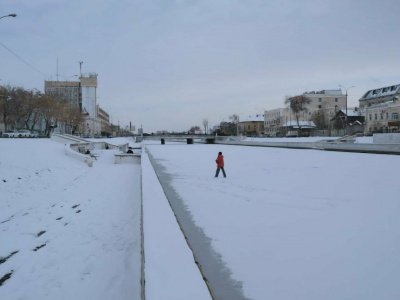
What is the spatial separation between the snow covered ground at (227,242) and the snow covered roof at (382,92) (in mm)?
96147

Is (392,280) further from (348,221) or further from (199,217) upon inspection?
(199,217)

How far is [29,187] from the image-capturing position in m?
18.6

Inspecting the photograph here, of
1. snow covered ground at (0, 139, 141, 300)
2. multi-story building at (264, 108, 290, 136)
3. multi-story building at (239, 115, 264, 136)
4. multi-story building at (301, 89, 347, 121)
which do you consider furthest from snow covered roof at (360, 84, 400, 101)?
snow covered ground at (0, 139, 141, 300)

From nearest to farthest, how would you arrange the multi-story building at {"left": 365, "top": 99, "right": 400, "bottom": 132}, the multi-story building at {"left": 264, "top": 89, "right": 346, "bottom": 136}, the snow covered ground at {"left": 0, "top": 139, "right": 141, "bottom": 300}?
the snow covered ground at {"left": 0, "top": 139, "right": 141, "bottom": 300}, the multi-story building at {"left": 365, "top": 99, "right": 400, "bottom": 132}, the multi-story building at {"left": 264, "top": 89, "right": 346, "bottom": 136}

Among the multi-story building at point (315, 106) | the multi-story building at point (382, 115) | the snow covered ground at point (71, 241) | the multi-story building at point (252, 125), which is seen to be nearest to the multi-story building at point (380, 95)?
the multi-story building at point (315, 106)

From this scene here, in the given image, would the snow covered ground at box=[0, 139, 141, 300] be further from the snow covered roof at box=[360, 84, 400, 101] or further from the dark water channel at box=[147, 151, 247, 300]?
the snow covered roof at box=[360, 84, 400, 101]

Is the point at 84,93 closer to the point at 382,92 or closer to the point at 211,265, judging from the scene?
the point at 382,92

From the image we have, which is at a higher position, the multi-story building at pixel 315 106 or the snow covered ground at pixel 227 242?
the multi-story building at pixel 315 106

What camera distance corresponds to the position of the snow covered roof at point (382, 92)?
94981mm

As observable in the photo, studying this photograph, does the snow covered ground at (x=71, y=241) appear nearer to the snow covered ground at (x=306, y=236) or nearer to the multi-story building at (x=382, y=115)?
the snow covered ground at (x=306, y=236)

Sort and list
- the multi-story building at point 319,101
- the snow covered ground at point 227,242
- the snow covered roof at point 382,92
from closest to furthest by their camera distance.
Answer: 1. the snow covered ground at point 227,242
2. the snow covered roof at point 382,92
3. the multi-story building at point 319,101

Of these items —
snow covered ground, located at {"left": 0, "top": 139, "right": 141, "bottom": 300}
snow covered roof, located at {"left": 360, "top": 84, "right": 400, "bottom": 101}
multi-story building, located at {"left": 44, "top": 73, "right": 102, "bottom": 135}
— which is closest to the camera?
snow covered ground, located at {"left": 0, "top": 139, "right": 141, "bottom": 300}

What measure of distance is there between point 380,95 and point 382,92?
1387mm

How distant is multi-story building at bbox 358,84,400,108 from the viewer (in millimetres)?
95000
